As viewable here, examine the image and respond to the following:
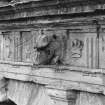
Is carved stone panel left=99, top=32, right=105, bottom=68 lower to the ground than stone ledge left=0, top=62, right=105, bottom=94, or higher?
higher

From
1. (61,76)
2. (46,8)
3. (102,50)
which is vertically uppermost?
(46,8)

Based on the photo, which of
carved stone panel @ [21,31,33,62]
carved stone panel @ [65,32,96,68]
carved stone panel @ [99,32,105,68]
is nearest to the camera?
carved stone panel @ [99,32,105,68]

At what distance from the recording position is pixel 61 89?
4.21 metres

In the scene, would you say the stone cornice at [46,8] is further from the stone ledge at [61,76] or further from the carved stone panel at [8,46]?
the stone ledge at [61,76]

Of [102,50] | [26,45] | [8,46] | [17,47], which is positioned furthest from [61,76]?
[8,46]

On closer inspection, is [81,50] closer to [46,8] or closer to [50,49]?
[50,49]

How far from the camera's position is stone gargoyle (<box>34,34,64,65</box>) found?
4293mm

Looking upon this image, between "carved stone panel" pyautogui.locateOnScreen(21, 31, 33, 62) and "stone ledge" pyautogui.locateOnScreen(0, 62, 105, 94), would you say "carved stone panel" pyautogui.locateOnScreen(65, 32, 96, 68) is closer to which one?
"stone ledge" pyautogui.locateOnScreen(0, 62, 105, 94)

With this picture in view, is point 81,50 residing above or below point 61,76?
above

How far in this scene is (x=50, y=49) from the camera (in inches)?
171

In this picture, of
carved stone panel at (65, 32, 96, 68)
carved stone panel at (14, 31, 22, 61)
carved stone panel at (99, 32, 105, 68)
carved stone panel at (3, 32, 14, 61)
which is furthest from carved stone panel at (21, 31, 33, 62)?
carved stone panel at (99, 32, 105, 68)

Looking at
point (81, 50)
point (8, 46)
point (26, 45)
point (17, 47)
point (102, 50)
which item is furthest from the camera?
point (8, 46)

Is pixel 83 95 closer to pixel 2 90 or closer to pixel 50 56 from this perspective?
pixel 50 56

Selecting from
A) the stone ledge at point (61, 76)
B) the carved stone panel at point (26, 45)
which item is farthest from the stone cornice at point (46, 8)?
the stone ledge at point (61, 76)
